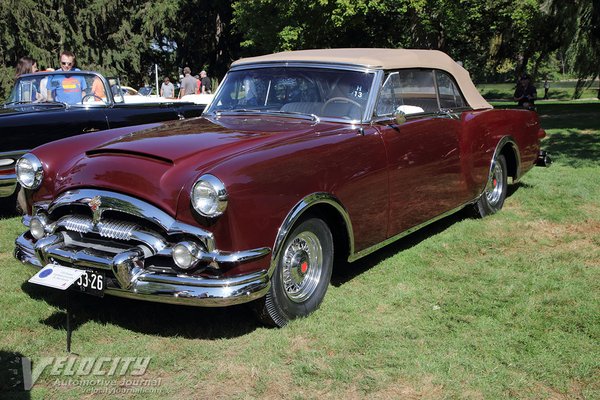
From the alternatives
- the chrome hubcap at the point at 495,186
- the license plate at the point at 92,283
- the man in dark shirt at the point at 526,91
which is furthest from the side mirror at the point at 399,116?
the man in dark shirt at the point at 526,91

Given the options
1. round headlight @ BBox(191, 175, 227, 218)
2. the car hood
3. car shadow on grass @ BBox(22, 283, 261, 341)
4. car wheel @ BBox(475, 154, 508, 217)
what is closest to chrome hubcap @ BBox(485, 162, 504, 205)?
car wheel @ BBox(475, 154, 508, 217)

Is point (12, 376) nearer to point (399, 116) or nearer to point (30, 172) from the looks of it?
point (30, 172)

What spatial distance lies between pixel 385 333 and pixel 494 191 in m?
3.44

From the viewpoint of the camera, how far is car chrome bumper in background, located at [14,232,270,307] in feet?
10.1

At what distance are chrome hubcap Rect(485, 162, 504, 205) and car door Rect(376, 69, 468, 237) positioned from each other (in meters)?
0.87

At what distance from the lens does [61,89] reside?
7.23 m

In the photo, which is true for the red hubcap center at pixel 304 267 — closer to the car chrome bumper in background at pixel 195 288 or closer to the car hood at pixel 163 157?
the car chrome bumper in background at pixel 195 288

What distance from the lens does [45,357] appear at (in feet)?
10.7

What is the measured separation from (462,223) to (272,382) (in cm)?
365

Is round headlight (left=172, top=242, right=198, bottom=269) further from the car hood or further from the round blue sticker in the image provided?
the round blue sticker

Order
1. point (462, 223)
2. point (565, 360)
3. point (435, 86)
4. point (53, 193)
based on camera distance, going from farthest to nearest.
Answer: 1. point (462, 223)
2. point (435, 86)
3. point (53, 193)
4. point (565, 360)

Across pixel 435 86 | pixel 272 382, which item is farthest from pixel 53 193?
pixel 435 86

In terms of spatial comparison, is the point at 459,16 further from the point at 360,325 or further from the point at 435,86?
the point at 360,325

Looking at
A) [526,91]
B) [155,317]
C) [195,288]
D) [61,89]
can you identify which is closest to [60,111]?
[61,89]
